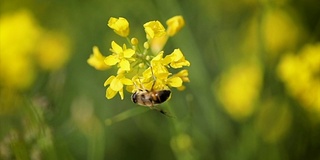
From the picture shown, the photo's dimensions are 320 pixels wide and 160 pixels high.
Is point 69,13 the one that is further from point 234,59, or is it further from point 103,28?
point 234,59

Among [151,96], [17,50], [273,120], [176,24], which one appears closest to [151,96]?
[151,96]

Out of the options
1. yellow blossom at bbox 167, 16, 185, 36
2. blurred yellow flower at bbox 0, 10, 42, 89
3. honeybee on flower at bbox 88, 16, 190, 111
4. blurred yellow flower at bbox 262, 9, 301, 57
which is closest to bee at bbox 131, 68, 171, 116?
honeybee on flower at bbox 88, 16, 190, 111

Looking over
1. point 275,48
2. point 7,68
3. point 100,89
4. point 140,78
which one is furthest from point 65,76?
point 140,78

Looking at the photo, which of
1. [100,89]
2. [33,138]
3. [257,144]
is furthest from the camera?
[100,89]

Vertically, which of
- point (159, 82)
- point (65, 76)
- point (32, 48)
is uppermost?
point (159, 82)

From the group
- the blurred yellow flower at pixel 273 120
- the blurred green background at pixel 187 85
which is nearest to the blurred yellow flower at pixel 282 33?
the blurred green background at pixel 187 85

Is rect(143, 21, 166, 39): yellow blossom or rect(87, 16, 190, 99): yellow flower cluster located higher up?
rect(143, 21, 166, 39): yellow blossom

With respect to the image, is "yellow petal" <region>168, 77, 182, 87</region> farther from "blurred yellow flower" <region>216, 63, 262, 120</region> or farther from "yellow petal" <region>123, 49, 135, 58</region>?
"blurred yellow flower" <region>216, 63, 262, 120</region>
